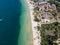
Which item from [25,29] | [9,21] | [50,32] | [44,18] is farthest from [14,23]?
[50,32]

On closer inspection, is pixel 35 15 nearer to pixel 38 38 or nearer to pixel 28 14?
pixel 28 14

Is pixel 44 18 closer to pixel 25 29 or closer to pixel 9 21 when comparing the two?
pixel 25 29

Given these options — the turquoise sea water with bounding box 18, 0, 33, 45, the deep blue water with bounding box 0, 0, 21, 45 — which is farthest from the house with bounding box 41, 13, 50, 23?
the deep blue water with bounding box 0, 0, 21, 45

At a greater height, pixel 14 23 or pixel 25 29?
pixel 14 23

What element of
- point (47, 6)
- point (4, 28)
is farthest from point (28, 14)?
point (4, 28)

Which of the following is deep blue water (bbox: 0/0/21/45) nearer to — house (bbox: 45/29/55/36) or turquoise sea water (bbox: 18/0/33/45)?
turquoise sea water (bbox: 18/0/33/45)

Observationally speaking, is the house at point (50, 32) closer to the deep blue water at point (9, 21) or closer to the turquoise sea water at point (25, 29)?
the turquoise sea water at point (25, 29)

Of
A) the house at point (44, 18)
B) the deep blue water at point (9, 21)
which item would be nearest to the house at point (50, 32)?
the house at point (44, 18)
